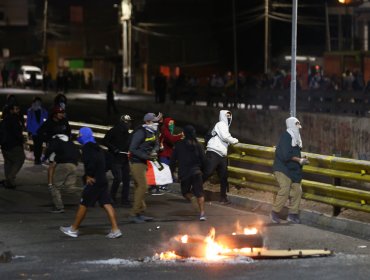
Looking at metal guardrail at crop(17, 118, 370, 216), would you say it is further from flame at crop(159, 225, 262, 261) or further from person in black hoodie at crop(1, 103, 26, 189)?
person in black hoodie at crop(1, 103, 26, 189)

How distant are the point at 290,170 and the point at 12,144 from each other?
5836 mm

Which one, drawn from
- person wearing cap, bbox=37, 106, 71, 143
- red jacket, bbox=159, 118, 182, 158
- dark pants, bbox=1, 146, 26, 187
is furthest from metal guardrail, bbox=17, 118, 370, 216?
dark pants, bbox=1, 146, 26, 187

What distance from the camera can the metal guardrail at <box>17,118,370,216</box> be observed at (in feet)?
41.1

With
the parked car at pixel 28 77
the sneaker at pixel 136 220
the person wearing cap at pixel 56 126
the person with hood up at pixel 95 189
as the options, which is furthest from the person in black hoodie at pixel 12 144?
the parked car at pixel 28 77

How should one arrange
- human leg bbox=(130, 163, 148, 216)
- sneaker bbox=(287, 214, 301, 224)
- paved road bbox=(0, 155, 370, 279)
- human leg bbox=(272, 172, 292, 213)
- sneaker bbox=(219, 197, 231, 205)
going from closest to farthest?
paved road bbox=(0, 155, 370, 279) < human leg bbox=(130, 163, 148, 216) < human leg bbox=(272, 172, 292, 213) < sneaker bbox=(287, 214, 301, 224) < sneaker bbox=(219, 197, 231, 205)

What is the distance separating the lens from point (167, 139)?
16.2m

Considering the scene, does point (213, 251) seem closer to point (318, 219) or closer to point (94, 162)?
Result: point (94, 162)

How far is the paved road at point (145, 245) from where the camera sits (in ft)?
29.4

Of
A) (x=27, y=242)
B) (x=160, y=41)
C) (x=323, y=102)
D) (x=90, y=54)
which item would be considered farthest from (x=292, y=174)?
(x=90, y=54)

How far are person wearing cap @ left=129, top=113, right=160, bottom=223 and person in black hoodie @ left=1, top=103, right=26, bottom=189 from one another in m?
4.04

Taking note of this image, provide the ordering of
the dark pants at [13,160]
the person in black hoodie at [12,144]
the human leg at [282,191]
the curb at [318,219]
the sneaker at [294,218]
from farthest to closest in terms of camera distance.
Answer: the dark pants at [13,160] → the person in black hoodie at [12,144] → the sneaker at [294,218] → the human leg at [282,191] → the curb at [318,219]

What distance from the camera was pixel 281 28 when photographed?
66000 mm

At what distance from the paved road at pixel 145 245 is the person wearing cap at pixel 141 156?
0.26m

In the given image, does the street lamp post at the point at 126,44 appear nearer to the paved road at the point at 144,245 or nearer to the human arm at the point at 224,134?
the paved road at the point at 144,245
